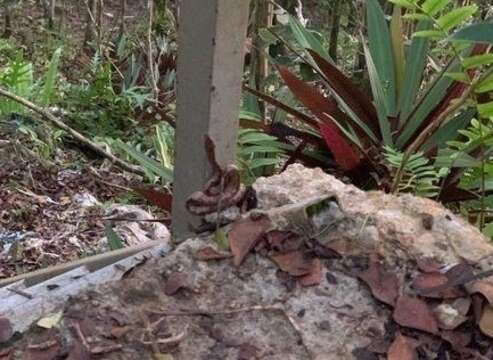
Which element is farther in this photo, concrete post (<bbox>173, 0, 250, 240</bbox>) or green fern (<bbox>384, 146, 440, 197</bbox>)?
green fern (<bbox>384, 146, 440, 197</bbox>)

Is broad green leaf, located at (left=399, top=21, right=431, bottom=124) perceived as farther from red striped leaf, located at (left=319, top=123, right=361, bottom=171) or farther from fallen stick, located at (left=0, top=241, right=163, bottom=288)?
fallen stick, located at (left=0, top=241, right=163, bottom=288)

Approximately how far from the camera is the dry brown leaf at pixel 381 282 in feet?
3.98

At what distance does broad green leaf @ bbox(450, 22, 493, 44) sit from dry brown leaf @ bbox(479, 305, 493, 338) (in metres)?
0.41

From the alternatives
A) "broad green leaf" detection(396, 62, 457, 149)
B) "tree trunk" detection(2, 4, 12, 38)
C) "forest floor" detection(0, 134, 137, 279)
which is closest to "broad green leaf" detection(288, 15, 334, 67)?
"broad green leaf" detection(396, 62, 457, 149)

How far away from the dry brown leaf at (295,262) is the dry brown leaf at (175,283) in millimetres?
150

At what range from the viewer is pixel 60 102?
5277 mm

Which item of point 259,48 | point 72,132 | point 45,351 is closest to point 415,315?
point 45,351

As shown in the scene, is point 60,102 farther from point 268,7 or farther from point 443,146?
point 443,146

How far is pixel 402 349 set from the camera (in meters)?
1.14

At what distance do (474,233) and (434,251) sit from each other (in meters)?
0.09

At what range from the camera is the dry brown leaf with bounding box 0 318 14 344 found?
1175 mm

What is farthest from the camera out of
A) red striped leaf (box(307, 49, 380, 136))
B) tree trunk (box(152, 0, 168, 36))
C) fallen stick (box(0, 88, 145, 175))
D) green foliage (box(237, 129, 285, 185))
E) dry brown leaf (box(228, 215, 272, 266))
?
tree trunk (box(152, 0, 168, 36))

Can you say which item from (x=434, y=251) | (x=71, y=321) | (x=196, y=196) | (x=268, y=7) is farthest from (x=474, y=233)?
(x=268, y=7)

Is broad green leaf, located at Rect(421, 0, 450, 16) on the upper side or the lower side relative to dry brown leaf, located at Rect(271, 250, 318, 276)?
upper
